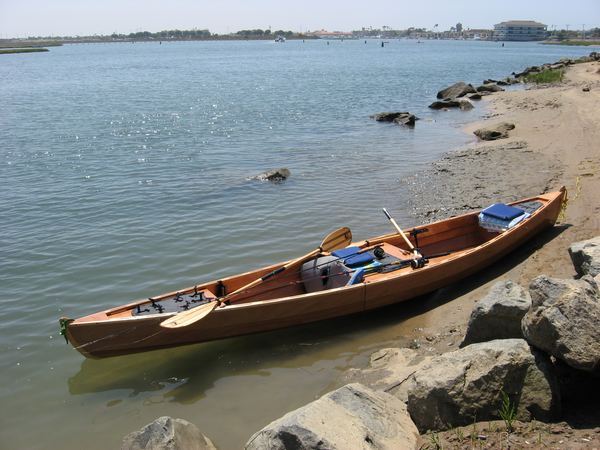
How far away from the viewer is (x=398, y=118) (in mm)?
28859

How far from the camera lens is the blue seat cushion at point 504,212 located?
11.2m

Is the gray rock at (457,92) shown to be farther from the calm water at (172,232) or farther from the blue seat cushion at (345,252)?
the blue seat cushion at (345,252)

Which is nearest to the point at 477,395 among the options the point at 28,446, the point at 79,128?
the point at 28,446

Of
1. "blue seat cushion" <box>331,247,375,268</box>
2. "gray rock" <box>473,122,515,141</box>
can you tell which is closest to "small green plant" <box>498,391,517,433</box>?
"blue seat cushion" <box>331,247,375,268</box>

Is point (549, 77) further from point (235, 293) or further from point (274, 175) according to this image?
point (235, 293)

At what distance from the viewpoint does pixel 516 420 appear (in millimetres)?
5102

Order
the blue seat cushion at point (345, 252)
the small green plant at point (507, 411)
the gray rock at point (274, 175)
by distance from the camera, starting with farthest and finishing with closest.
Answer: the gray rock at point (274, 175) < the blue seat cushion at point (345, 252) < the small green plant at point (507, 411)

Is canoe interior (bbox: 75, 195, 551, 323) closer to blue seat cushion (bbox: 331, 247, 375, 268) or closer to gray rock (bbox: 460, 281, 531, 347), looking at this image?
blue seat cushion (bbox: 331, 247, 375, 268)

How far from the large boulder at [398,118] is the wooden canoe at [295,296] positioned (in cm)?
1701

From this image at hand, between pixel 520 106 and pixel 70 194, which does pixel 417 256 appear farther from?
pixel 520 106

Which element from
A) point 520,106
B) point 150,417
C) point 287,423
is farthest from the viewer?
point 520,106

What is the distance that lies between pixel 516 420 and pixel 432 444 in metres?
0.84

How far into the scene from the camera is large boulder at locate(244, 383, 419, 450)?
4724 millimetres

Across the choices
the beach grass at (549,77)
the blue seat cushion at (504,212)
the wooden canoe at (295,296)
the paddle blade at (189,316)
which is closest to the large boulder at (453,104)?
the beach grass at (549,77)
